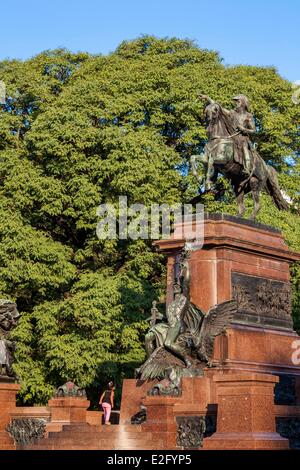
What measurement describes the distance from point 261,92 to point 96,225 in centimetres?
960

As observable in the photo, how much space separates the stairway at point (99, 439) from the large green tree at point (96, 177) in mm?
11907

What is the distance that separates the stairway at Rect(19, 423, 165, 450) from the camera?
1714 cm

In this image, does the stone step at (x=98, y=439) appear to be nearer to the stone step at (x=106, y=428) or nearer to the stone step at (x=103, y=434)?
the stone step at (x=103, y=434)

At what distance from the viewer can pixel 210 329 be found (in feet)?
63.2

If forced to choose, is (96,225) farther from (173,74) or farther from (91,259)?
(173,74)

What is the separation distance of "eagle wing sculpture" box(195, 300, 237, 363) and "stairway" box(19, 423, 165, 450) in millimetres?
2056

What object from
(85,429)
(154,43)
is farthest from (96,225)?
(85,429)

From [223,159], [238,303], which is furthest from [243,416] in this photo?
[223,159]

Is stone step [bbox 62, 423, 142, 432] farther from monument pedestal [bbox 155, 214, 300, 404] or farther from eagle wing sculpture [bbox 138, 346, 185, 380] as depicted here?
monument pedestal [bbox 155, 214, 300, 404]

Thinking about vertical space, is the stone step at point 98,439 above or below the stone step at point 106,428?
below

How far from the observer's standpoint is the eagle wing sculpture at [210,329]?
1914cm

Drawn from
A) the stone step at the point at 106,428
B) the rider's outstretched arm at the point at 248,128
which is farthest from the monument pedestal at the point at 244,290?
the rider's outstretched arm at the point at 248,128

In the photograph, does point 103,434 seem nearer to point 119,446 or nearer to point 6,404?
point 119,446

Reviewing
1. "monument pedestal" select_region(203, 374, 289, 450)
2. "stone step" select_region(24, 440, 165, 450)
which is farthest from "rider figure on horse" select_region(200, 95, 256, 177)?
"monument pedestal" select_region(203, 374, 289, 450)
